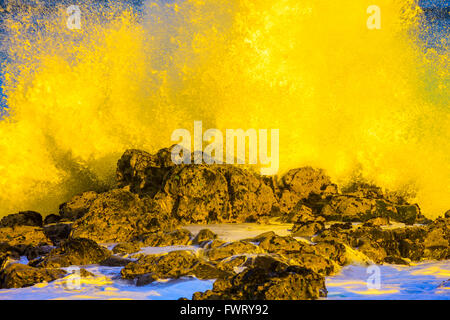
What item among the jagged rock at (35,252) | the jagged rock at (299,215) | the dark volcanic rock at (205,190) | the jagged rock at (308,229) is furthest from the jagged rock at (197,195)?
the jagged rock at (35,252)

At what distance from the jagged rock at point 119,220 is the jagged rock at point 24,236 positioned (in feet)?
1.27

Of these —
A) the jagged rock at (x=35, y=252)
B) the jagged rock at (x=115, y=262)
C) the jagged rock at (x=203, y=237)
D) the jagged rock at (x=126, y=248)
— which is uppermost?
the jagged rock at (x=203, y=237)

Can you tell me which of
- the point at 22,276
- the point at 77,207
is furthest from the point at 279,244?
the point at 77,207

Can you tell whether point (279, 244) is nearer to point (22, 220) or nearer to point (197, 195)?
point (197, 195)

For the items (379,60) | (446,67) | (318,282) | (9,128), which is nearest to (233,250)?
(318,282)

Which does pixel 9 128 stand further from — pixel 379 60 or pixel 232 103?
pixel 379 60

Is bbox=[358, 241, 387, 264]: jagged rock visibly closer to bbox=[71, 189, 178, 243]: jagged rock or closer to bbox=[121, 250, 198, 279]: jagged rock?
bbox=[121, 250, 198, 279]: jagged rock

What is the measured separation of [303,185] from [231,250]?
A: 3.46 metres

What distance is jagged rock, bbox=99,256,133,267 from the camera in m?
5.48

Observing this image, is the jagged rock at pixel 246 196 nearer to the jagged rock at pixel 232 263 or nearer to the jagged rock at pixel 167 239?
the jagged rock at pixel 167 239

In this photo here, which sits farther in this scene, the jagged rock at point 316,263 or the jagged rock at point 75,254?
the jagged rock at point 75,254

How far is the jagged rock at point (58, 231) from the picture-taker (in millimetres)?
7188

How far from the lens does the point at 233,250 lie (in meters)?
5.54
